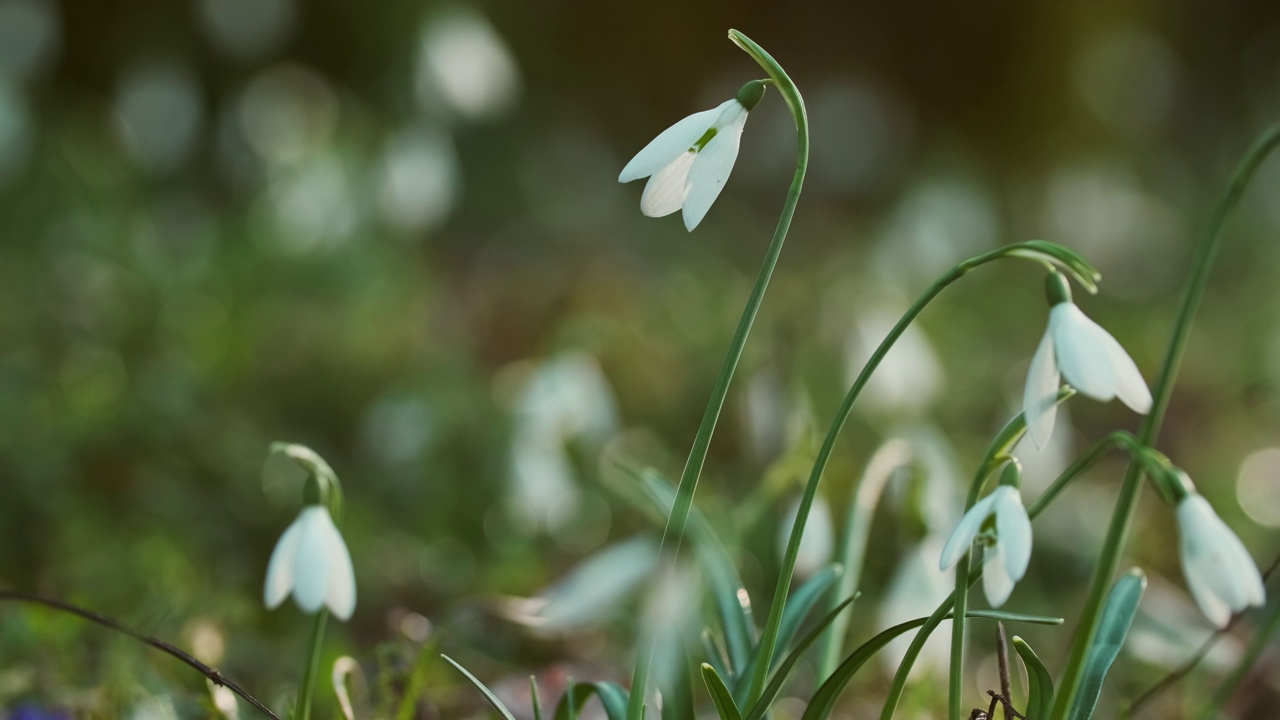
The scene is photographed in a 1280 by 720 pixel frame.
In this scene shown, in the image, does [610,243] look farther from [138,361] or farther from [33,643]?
[33,643]

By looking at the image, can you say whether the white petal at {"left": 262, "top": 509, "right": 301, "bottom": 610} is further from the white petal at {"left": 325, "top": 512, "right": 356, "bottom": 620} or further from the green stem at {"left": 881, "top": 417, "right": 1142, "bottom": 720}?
the green stem at {"left": 881, "top": 417, "right": 1142, "bottom": 720}

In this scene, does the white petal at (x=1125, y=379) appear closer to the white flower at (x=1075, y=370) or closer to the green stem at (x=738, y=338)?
the white flower at (x=1075, y=370)

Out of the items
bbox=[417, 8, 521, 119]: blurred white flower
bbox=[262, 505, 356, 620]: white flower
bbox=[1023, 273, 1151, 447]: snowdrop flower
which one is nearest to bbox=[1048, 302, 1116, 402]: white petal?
bbox=[1023, 273, 1151, 447]: snowdrop flower

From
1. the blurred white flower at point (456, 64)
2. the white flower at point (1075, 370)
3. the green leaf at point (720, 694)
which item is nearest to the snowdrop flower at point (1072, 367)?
the white flower at point (1075, 370)

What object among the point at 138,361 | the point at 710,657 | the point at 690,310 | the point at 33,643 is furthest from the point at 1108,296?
the point at 33,643

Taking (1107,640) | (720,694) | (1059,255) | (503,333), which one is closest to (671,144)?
(1059,255)

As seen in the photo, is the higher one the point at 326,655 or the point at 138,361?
the point at 326,655

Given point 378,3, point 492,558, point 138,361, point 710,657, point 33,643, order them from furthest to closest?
1. point 378,3
2. point 138,361
3. point 492,558
4. point 33,643
5. point 710,657
